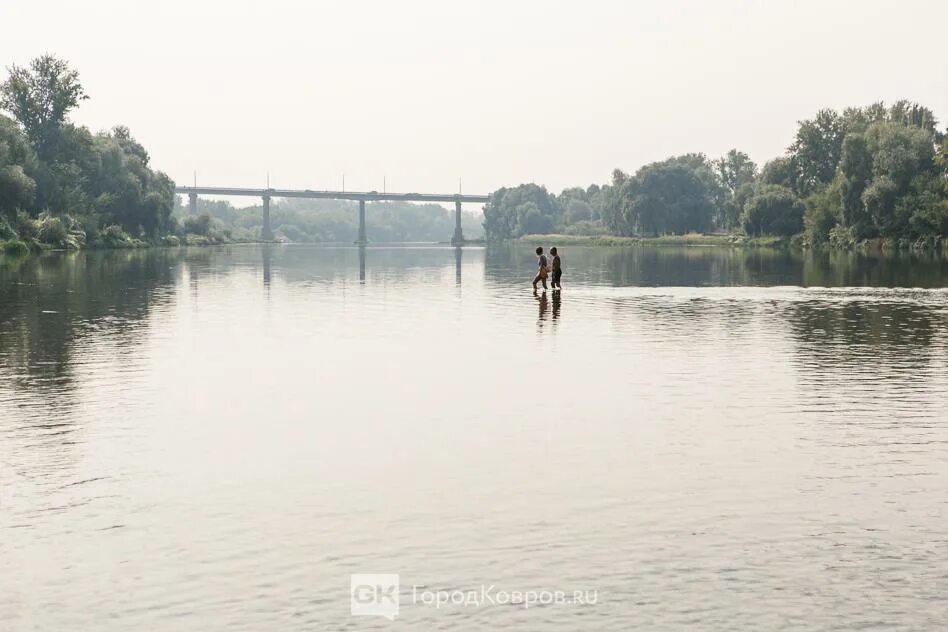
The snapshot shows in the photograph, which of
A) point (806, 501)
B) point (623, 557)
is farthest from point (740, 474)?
point (623, 557)

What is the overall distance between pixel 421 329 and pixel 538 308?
8507mm

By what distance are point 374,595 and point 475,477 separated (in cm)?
425

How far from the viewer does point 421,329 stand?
1266 inches

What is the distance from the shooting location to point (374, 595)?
9547 mm

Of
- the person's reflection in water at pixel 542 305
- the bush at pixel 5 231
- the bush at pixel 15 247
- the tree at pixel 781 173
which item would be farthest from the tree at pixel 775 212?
the person's reflection in water at pixel 542 305

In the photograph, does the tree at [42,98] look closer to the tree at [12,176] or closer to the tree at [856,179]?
the tree at [12,176]

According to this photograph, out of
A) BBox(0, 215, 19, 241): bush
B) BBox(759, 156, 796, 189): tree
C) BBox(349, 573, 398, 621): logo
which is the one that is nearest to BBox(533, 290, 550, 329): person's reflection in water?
BBox(349, 573, 398, 621): logo

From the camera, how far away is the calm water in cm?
954

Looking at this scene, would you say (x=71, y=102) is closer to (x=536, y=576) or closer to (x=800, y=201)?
(x=800, y=201)

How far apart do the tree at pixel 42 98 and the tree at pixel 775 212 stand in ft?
291

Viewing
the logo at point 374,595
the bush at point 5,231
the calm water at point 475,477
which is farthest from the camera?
the bush at point 5,231

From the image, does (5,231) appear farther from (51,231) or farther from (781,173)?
(781,173)

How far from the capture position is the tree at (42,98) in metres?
129

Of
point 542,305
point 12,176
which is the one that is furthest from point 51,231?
point 542,305
